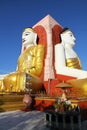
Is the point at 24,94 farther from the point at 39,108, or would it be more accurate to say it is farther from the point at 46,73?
the point at 46,73

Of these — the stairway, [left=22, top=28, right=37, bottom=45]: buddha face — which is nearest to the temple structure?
[left=22, top=28, right=37, bottom=45]: buddha face

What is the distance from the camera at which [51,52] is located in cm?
1578

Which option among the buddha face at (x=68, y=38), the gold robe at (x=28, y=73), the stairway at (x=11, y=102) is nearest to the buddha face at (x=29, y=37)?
the gold robe at (x=28, y=73)

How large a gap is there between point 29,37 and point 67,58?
3858 millimetres

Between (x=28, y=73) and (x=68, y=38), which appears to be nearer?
(x=28, y=73)

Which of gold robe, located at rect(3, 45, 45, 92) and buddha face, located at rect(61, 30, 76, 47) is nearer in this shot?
gold robe, located at rect(3, 45, 45, 92)

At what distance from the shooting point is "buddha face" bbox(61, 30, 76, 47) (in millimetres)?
17231

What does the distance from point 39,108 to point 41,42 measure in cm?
808

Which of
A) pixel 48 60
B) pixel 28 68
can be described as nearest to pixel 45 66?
pixel 48 60

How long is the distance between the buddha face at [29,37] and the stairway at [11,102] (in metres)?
7.58

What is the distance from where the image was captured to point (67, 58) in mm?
16125

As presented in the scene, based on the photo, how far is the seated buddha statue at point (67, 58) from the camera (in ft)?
47.2

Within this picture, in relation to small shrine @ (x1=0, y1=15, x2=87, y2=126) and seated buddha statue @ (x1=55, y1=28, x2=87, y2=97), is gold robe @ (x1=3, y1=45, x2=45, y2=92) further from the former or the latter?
seated buddha statue @ (x1=55, y1=28, x2=87, y2=97)

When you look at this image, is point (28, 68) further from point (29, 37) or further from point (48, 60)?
point (29, 37)
